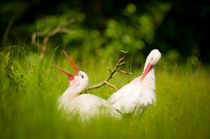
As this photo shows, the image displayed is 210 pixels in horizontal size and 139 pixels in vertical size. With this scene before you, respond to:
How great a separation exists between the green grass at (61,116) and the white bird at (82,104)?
0.14 m

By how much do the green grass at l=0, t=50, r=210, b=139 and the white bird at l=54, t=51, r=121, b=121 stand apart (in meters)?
0.14

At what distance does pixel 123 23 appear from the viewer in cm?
1016

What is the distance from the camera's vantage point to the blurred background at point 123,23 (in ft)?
31.4

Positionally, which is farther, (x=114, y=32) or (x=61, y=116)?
(x=114, y=32)

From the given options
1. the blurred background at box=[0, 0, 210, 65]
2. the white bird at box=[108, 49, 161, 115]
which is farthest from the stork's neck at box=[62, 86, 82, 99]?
the blurred background at box=[0, 0, 210, 65]

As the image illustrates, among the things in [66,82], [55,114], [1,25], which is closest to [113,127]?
[55,114]

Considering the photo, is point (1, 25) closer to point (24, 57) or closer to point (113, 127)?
point (24, 57)

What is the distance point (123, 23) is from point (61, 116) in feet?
25.9

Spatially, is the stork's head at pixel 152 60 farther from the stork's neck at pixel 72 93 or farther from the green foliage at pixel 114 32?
the green foliage at pixel 114 32

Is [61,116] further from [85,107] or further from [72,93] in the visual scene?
[72,93]

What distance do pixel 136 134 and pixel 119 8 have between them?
9.03 metres

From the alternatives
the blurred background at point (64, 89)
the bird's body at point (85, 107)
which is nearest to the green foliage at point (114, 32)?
the blurred background at point (64, 89)

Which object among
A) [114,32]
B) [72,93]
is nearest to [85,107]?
[72,93]

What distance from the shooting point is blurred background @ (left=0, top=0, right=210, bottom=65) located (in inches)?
376
